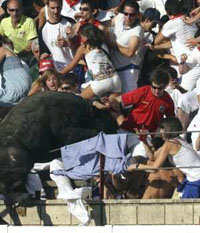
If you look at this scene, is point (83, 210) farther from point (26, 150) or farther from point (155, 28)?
point (155, 28)

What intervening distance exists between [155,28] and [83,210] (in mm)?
4725

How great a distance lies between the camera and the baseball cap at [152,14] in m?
21.7

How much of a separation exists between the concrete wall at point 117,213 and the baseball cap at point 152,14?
14.0 feet

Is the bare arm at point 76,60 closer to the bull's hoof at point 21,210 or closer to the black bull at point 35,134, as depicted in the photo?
the black bull at point 35,134

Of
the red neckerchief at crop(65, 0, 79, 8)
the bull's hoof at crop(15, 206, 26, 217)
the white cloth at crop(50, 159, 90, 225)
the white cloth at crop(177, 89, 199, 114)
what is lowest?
the bull's hoof at crop(15, 206, 26, 217)

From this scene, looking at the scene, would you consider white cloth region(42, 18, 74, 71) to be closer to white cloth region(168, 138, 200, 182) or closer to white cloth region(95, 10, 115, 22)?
white cloth region(95, 10, 115, 22)

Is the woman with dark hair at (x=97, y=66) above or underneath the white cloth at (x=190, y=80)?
above

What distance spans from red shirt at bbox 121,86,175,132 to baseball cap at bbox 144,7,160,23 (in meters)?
2.70

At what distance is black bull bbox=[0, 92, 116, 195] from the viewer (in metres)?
18.6

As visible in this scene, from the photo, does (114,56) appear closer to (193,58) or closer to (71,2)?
(193,58)

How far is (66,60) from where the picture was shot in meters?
21.4

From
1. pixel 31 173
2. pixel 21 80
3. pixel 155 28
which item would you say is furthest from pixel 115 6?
pixel 31 173

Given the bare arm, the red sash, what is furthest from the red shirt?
the red sash
